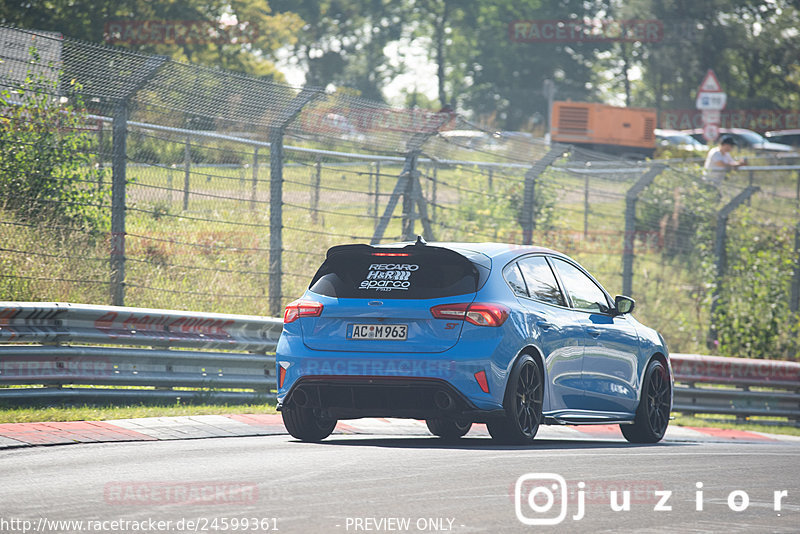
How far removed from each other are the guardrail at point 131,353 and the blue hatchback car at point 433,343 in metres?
2.09

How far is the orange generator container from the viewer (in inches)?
2143

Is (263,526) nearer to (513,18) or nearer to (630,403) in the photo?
(630,403)

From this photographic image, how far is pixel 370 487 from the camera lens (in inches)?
295

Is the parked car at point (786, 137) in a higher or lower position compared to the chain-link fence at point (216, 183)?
higher

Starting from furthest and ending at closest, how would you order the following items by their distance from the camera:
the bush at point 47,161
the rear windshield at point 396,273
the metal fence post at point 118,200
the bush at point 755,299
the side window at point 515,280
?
1. the bush at point 755,299
2. the metal fence post at point 118,200
3. the bush at point 47,161
4. the side window at point 515,280
5. the rear windshield at point 396,273

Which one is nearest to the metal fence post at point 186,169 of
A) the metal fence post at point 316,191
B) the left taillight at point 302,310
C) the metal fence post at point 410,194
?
the metal fence post at point 316,191

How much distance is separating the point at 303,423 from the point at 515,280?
190cm

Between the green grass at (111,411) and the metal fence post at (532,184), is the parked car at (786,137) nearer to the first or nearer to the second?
the metal fence post at (532,184)

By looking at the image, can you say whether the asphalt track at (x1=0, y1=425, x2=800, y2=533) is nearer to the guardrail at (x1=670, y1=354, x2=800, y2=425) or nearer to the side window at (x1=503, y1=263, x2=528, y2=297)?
the side window at (x1=503, y1=263, x2=528, y2=297)

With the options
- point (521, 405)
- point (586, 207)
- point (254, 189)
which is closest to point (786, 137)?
point (586, 207)

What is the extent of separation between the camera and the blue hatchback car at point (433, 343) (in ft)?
30.9

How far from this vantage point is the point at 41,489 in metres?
7.24

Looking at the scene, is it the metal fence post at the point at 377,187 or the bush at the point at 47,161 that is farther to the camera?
the metal fence post at the point at 377,187

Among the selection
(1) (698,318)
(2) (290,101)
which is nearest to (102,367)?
(2) (290,101)
